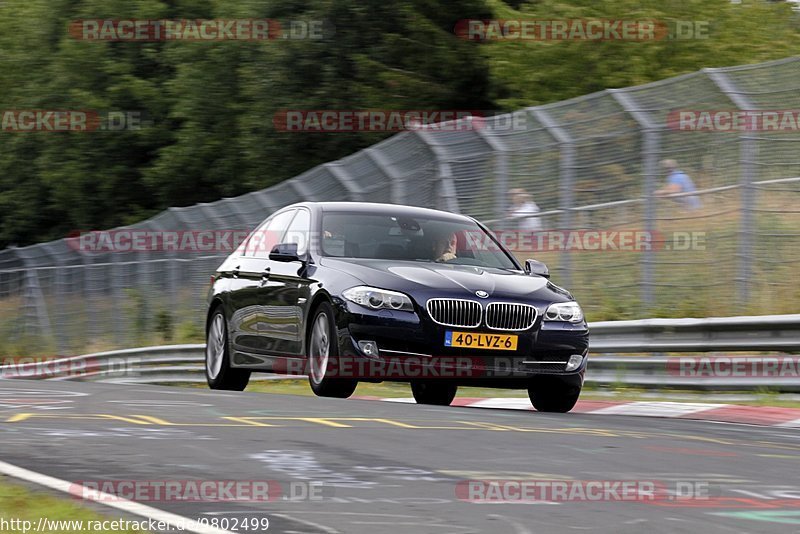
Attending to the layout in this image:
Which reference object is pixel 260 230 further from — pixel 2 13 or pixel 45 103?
pixel 2 13

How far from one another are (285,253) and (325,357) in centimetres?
100

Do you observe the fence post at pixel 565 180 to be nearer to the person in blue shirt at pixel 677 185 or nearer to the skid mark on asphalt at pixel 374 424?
the person in blue shirt at pixel 677 185

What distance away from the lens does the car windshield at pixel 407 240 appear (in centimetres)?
1137

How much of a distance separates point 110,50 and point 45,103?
3256 millimetres

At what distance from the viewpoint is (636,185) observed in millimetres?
14406

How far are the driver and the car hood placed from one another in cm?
31

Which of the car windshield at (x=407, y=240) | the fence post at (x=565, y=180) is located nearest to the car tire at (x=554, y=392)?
the car windshield at (x=407, y=240)

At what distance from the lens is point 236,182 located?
1785 inches

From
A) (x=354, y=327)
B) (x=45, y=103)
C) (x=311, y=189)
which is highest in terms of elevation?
(x=45, y=103)

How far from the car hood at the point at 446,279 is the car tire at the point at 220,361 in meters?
2.43

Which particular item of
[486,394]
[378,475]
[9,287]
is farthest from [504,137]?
[9,287]
